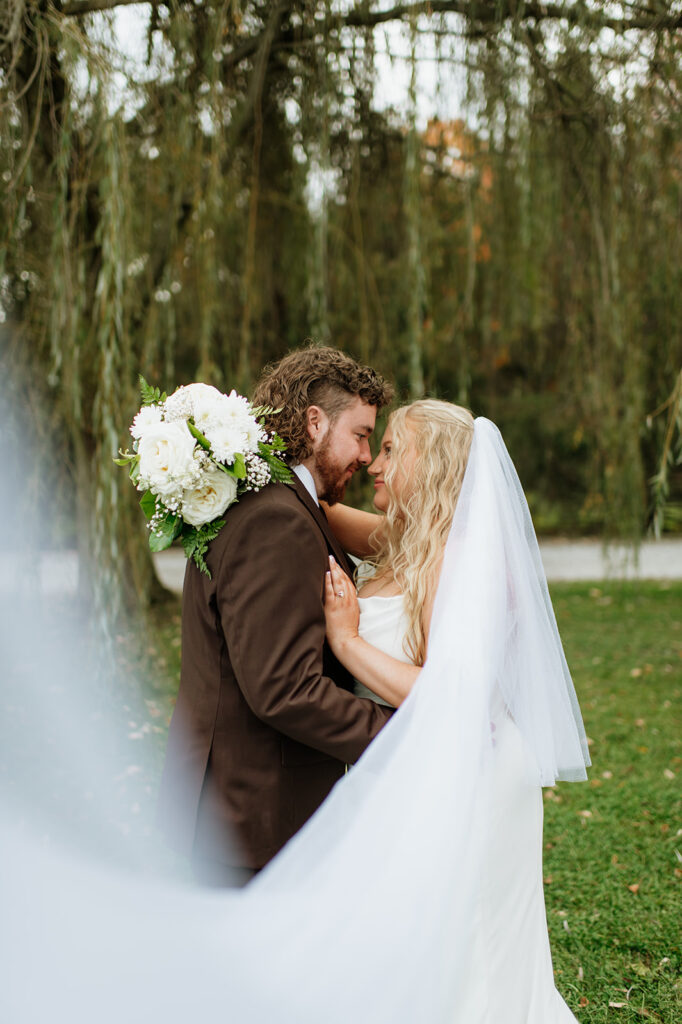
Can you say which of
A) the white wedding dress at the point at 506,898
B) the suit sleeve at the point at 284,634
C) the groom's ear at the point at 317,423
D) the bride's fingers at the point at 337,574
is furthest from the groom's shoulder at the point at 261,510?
the white wedding dress at the point at 506,898

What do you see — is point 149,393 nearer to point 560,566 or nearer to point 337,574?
point 337,574

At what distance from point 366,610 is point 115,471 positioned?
180 cm

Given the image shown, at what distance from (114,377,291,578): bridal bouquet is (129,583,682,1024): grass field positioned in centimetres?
181

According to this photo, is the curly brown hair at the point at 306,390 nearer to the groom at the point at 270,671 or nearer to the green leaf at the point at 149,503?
the groom at the point at 270,671

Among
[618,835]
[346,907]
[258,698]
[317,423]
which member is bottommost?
[618,835]

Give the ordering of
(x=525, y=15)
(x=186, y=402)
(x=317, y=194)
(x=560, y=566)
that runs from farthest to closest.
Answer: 1. (x=560, y=566)
2. (x=317, y=194)
3. (x=525, y=15)
4. (x=186, y=402)

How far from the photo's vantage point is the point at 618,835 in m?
3.64

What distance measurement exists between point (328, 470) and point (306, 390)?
0.19 m

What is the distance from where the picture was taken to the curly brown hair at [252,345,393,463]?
76.1 inches

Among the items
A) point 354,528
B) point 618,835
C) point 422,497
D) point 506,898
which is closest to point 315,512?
point 422,497

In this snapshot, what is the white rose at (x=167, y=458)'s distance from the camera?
1653mm

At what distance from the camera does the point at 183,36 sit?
3.45 metres

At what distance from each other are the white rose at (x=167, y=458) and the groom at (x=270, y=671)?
14cm

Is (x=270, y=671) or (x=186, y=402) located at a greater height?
(x=186, y=402)
